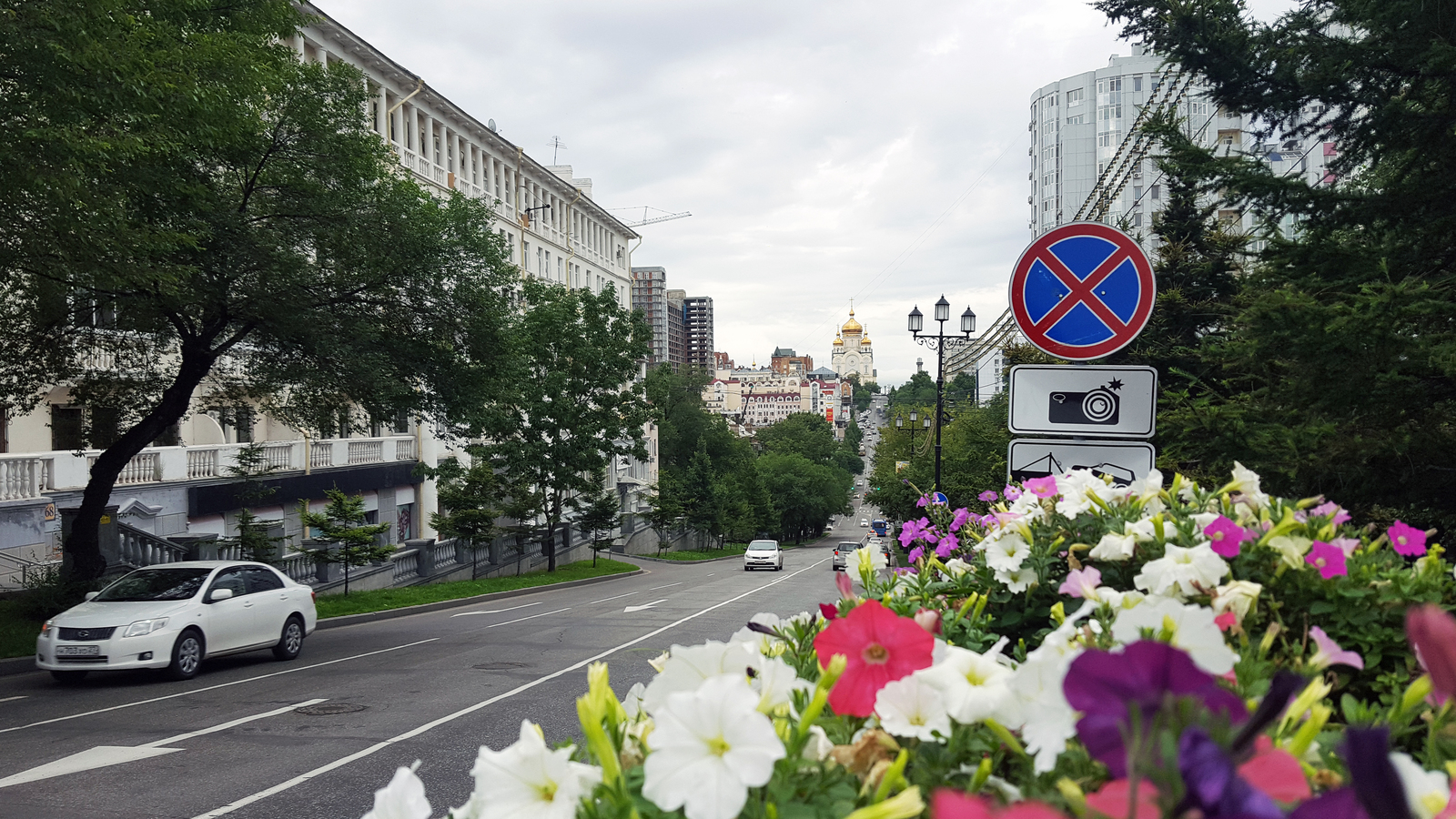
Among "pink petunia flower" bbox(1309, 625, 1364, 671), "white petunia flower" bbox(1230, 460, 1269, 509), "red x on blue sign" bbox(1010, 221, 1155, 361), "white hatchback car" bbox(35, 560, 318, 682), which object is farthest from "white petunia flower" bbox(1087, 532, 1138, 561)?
"white hatchback car" bbox(35, 560, 318, 682)

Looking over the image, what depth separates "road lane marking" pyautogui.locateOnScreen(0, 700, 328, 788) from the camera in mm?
7574

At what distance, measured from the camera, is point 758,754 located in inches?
50.6

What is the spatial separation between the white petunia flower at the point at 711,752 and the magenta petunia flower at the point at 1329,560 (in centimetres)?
171

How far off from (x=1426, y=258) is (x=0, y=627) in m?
19.3

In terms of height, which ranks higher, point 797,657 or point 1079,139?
point 1079,139

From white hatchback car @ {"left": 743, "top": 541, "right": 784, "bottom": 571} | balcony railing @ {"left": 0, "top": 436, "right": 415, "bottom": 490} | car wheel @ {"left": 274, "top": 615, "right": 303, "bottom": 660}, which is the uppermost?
balcony railing @ {"left": 0, "top": 436, "right": 415, "bottom": 490}

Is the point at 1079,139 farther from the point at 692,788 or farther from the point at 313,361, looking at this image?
the point at 692,788

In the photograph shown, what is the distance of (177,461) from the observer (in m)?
25.6

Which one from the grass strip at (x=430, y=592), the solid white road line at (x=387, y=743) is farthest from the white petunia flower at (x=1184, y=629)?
the grass strip at (x=430, y=592)

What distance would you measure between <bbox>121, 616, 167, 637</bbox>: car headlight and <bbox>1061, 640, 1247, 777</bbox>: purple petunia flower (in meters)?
13.6

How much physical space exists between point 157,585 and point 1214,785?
15.1 meters

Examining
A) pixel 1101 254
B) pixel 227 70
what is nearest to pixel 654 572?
pixel 227 70

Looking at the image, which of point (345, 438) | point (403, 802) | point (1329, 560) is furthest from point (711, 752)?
point (345, 438)

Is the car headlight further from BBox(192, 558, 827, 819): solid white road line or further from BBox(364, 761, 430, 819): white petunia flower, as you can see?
BBox(364, 761, 430, 819): white petunia flower
